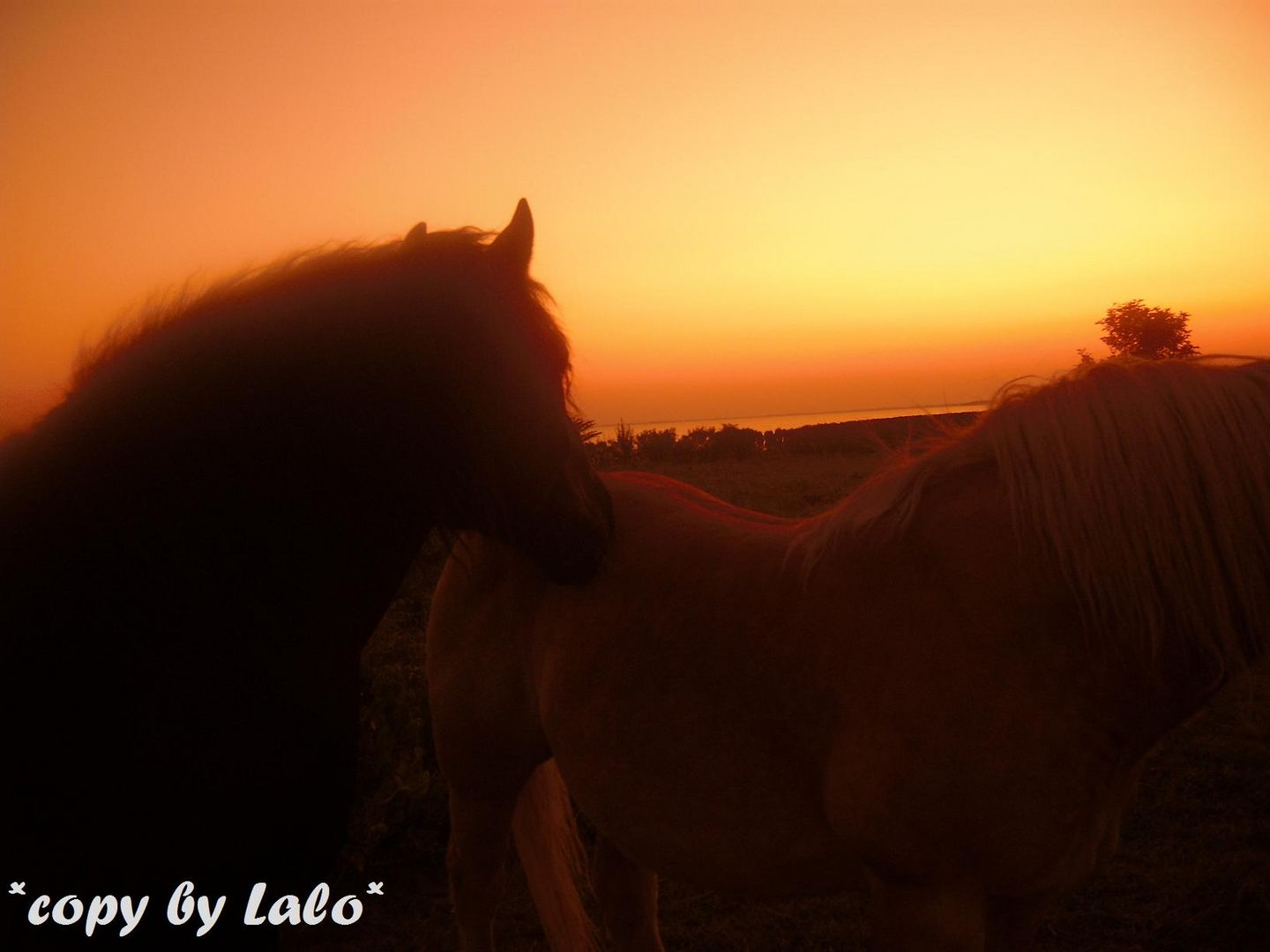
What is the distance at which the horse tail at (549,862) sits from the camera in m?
3.12

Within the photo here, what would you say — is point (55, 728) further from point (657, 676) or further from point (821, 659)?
point (821, 659)

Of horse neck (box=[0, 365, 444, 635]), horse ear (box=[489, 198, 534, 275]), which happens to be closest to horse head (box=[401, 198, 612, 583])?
horse ear (box=[489, 198, 534, 275])

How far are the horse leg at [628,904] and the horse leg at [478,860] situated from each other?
361mm

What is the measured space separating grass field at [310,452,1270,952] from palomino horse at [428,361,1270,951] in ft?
2.88

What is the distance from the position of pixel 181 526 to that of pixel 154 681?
26cm

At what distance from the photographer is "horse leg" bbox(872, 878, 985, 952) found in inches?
70.9

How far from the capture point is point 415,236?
6.39 ft

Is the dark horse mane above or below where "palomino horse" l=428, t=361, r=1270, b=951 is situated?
above

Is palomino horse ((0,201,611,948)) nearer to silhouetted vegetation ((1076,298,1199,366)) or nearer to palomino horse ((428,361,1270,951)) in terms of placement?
palomino horse ((428,361,1270,951))

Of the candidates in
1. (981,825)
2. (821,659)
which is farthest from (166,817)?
(981,825)

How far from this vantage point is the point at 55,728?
1455 mm

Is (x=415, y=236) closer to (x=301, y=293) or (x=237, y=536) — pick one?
(x=301, y=293)

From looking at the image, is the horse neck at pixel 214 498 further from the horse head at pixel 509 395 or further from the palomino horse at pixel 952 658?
the palomino horse at pixel 952 658

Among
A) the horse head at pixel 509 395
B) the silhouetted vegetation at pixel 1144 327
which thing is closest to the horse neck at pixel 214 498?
the horse head at pixel 509 395
